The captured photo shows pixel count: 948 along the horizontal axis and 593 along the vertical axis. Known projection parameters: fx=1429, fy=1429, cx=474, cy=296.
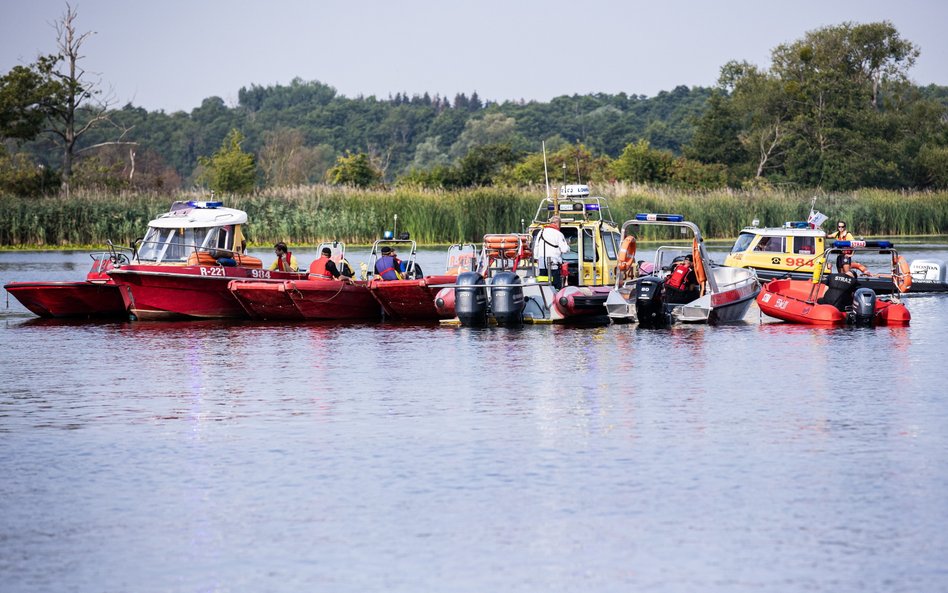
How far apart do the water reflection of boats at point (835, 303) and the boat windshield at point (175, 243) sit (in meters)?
11.7

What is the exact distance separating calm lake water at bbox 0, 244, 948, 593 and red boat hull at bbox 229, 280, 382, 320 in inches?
166

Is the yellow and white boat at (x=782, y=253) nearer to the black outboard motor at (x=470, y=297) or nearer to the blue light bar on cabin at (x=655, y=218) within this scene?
the blue light bar on cabin at (x=655, y=218)

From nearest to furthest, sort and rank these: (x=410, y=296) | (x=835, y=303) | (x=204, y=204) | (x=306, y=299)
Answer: (x=835, y=303) < (x=410, y=296) < (x=306, y=299) < (x=204, y=204)

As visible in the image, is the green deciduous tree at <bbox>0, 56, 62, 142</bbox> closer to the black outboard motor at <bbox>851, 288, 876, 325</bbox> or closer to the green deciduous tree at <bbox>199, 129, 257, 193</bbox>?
the green deciduous tree at <bbox>199, 129, 257, 193</bbox>

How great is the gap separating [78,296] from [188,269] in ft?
12.0

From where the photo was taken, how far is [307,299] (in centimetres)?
3005

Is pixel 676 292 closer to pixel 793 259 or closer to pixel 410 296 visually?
pixel 410 296

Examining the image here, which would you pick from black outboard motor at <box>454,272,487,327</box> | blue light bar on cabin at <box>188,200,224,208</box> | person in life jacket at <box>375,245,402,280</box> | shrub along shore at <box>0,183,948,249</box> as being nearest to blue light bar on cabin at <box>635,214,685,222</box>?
black outboard motor at <box>454,272,487,327</box>

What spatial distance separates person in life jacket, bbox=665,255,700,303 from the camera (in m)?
28.9

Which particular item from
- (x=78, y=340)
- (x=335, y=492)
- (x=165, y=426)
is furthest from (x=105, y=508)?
(x=78, y=340)

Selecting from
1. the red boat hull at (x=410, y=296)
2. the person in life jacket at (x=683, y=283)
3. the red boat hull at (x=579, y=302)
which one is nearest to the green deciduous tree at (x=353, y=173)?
the red boat hull at (x=410, y=296)

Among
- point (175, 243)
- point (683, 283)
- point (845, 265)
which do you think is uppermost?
point (175, 243)

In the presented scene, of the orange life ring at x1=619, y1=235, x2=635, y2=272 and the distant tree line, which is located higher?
the distant tree line

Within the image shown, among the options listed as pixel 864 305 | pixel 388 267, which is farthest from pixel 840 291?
pixel 388 267
